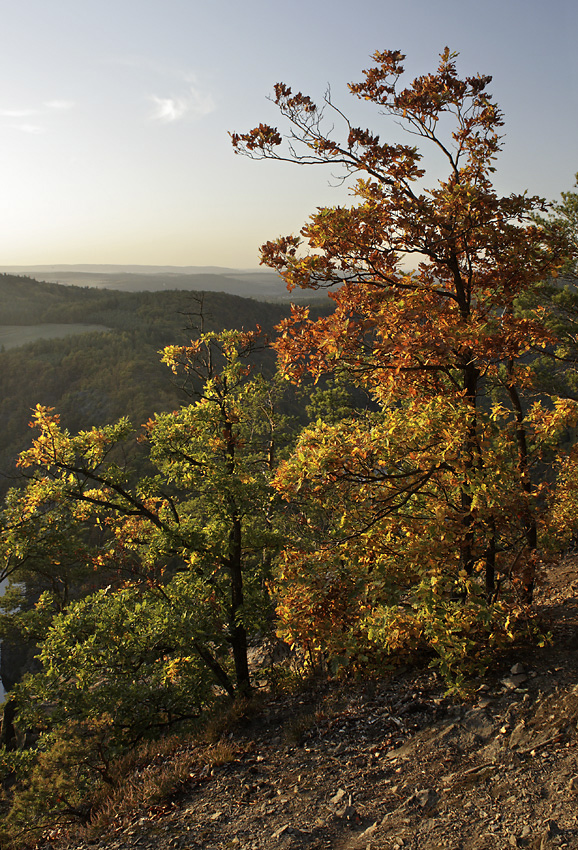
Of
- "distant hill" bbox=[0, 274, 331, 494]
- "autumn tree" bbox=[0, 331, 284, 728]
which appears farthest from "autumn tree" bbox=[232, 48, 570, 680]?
"distant hill" bbox=[0, 274, 331, 494]

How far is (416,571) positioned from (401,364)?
2269 mm

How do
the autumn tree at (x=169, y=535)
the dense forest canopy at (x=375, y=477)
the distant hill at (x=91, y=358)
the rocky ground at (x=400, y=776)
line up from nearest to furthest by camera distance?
the rocky ground at (x=400, y=776) → the dense forest canopy at (x=375, y=477) → the autumn tree at (x=169, y=535) → the distant hill at (x=91, y=358)

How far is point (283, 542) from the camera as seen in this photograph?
959 centimetres

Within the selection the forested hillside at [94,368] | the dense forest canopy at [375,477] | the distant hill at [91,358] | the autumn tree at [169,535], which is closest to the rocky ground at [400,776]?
the dense forest canopy at [375,477]

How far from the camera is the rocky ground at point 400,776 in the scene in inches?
157

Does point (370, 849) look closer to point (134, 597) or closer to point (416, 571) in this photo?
point (416, 571)

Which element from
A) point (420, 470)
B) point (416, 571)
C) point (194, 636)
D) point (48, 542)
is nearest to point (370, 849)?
point (416, 571)

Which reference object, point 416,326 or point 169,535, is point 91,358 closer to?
point 169,535

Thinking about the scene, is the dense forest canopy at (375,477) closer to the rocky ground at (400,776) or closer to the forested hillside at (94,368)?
the rocky ground at (400,776)

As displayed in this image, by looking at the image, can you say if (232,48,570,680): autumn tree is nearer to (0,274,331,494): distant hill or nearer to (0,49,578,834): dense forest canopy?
(0,49,578,834): dense forest canopy

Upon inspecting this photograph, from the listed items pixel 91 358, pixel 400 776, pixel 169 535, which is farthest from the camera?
pixel 91 358

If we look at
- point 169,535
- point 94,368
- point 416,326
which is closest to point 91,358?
point 94,368

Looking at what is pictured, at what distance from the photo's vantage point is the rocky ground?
398 cm

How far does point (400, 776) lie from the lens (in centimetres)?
500
